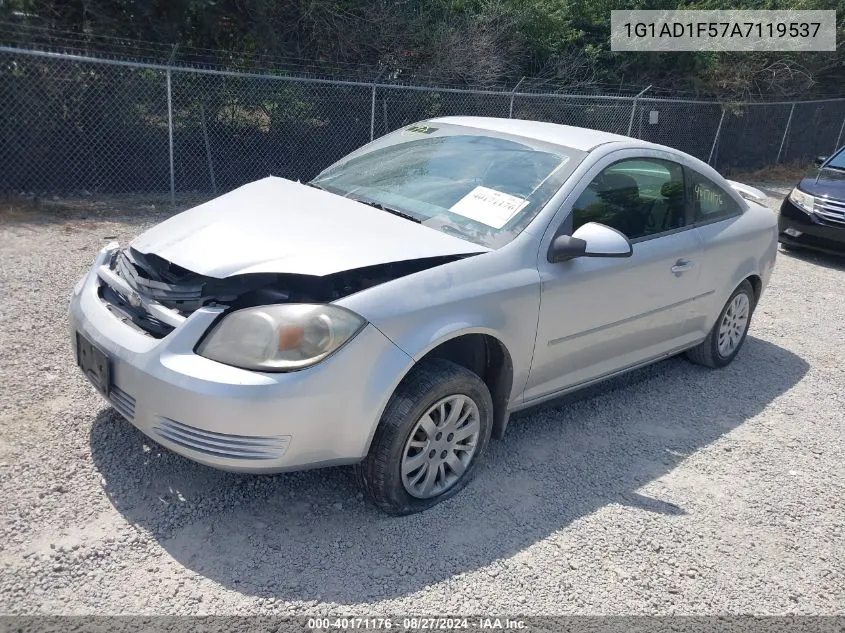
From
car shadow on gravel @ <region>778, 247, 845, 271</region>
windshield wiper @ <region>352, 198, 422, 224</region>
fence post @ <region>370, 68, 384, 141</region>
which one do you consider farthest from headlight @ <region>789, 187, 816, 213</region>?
windshield wiper @ <region>352, 198, 422, 224</region>

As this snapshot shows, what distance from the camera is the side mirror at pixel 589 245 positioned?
148 inches

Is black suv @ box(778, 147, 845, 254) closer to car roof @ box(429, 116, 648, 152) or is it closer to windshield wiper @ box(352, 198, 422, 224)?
car roof @ box(429, 116, 648, 152)

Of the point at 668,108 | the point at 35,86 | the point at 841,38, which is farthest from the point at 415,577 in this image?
the point at 841,38

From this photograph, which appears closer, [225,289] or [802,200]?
[225,289]

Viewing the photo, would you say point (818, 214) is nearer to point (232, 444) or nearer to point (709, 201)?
point (709, 201)

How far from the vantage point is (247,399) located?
114 inches

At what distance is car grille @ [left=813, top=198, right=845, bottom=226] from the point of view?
29.5ft

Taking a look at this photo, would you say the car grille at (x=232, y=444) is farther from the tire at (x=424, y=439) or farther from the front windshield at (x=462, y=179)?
the front windshield at (x=462, y=179)

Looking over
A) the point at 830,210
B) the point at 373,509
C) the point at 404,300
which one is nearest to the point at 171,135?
the point at 404,300

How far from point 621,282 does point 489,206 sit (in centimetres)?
88

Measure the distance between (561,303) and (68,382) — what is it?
9.25ft

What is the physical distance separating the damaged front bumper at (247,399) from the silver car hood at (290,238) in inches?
11.8

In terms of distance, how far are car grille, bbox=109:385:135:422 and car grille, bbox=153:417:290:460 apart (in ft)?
0.85

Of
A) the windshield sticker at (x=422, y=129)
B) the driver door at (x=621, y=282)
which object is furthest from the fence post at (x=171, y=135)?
the driver door at (x=621, y=282)
